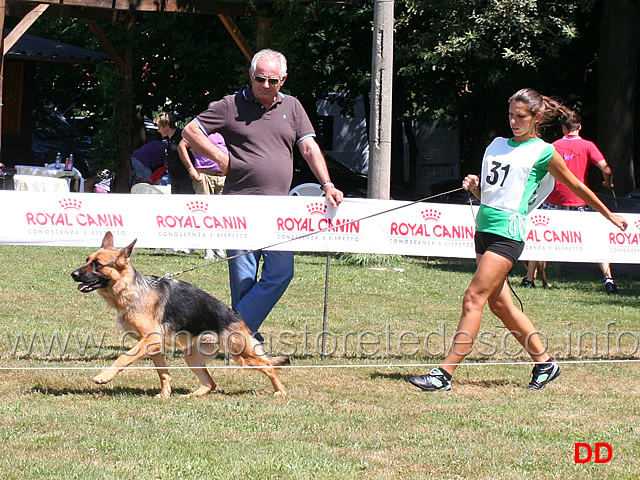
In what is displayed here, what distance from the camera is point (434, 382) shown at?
6152mm

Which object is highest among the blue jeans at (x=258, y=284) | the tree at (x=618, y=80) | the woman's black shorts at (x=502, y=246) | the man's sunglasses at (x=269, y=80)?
the tree at (x=618, y=80)

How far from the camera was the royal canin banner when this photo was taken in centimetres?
664

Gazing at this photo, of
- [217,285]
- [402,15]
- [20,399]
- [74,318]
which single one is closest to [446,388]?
[20,399]

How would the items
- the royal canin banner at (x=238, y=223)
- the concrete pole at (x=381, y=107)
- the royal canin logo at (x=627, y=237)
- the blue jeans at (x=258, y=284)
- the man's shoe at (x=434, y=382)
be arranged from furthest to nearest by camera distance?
the concrete pole at (x=381, y=107) → the royal canin logo at (x=627, y=237) → the royal canin banner at (x=238, y=223) → the blue jeans at (x=258, y=284) → the man's shoe at (x=434, y=382)

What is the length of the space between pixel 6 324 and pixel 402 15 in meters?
14.1

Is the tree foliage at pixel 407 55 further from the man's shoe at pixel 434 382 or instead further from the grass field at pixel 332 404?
the man's shoe at pixel 434 382

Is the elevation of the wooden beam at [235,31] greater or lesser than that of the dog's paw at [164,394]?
greater

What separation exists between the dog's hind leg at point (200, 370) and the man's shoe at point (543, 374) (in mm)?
2142

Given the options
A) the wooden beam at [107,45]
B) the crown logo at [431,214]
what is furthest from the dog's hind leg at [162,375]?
the wooden beam at [107,45]

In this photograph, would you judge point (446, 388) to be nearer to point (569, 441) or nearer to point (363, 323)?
point (569, 441)

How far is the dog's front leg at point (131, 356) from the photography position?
5.46 metres

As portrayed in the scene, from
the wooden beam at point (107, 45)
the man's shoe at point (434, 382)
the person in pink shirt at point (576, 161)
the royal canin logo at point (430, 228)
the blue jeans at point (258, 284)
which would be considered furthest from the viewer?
the wooden beam at point (107, 45)

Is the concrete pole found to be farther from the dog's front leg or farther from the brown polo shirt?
the dog's front leg

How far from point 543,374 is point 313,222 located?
1935 mm
